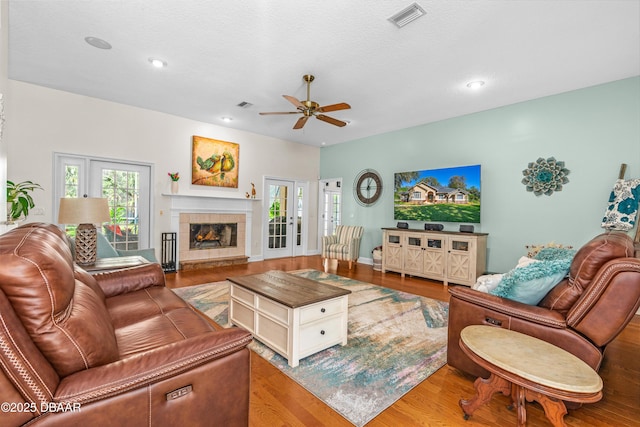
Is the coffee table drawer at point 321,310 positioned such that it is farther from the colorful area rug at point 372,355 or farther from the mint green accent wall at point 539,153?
the mint green accent wall at point 539,153

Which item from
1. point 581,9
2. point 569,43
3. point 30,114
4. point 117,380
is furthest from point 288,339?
point 30,114

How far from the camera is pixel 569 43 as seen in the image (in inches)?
112

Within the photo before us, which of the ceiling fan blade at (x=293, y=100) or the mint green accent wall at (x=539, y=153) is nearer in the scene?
the ceiling fan blade at (x=293, y=100)

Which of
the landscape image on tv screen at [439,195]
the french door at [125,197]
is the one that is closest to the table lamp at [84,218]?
the french door at [125,197]

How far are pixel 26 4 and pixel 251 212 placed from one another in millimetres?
4394

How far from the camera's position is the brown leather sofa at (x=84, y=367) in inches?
32.8

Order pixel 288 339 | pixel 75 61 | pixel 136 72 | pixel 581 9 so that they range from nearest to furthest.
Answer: pixel 288 339 → pixel 581 9 → pixel 75 61 → pixel 136 72

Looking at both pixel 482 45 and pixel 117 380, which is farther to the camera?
pixel 482 45

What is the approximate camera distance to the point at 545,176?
162 inches

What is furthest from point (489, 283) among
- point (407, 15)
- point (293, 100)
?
point (293, 100)

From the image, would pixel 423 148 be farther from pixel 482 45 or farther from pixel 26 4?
pixel 26 4

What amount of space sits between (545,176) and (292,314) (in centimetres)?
408

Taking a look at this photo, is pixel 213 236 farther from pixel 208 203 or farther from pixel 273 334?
pixel 273 334

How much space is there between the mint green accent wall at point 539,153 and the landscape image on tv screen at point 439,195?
0.16m
